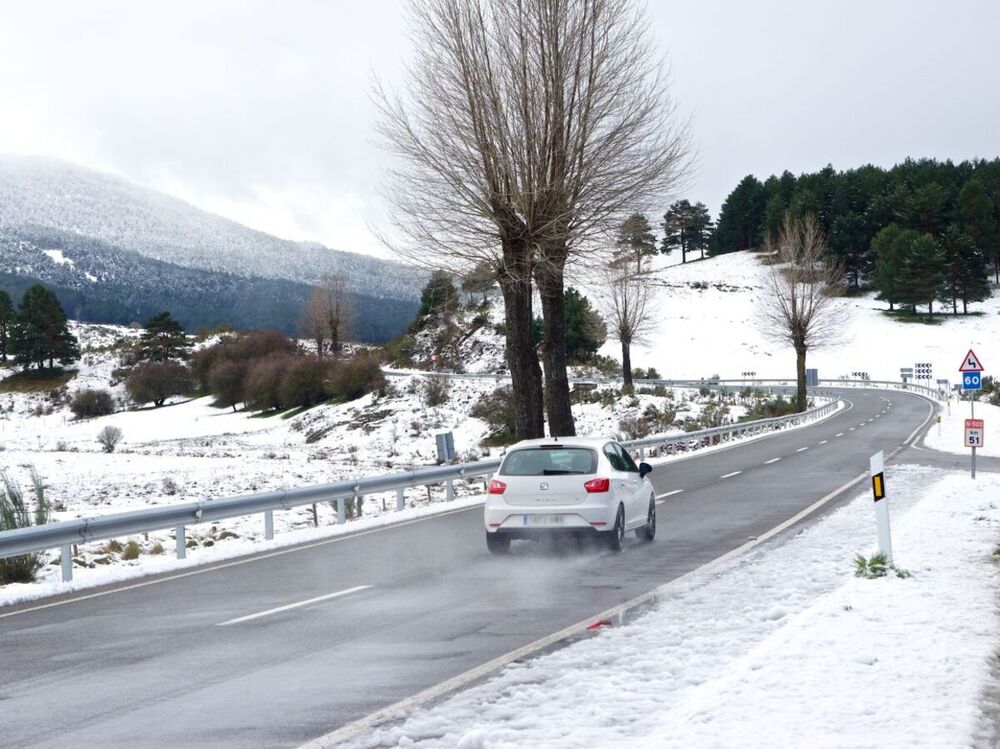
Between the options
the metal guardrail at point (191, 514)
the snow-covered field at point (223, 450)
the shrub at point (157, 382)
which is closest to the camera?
the metal guardrail at point (191, 514)

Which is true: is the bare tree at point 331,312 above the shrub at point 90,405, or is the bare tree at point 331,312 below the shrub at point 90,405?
above

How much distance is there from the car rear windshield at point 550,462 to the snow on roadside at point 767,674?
2.55m

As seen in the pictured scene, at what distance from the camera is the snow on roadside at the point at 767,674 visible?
5484 millimetres

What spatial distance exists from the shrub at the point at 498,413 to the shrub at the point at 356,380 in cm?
1280

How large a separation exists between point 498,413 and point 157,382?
4550 cm

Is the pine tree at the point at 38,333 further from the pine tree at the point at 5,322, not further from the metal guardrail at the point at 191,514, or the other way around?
the metal guardrail at the point at 191,514

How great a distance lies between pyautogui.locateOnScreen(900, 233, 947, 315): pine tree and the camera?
112500mm

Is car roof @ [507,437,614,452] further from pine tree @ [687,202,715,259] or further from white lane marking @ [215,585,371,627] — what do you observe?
pine tree @ [687,202,715,259]

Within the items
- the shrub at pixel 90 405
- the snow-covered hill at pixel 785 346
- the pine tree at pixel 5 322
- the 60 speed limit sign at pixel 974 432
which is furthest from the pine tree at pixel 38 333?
the 60 speed limit sign at pixel 974 432

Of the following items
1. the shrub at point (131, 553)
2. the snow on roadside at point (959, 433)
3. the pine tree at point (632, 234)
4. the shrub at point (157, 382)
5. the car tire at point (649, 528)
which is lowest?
the snow on roadside at point (959, 433)

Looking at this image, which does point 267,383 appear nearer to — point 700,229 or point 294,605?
point 294,605

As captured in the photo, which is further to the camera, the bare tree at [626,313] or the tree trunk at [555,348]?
the bare tree at [626,313]

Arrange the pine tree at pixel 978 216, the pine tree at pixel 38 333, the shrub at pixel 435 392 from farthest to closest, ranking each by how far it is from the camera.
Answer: the pine tree at pixel 978 216, the pine tree at pixel 38 333, the shrub at pixel 435 392

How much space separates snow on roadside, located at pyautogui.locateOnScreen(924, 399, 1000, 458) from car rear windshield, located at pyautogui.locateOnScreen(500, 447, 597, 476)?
21.2 metres
